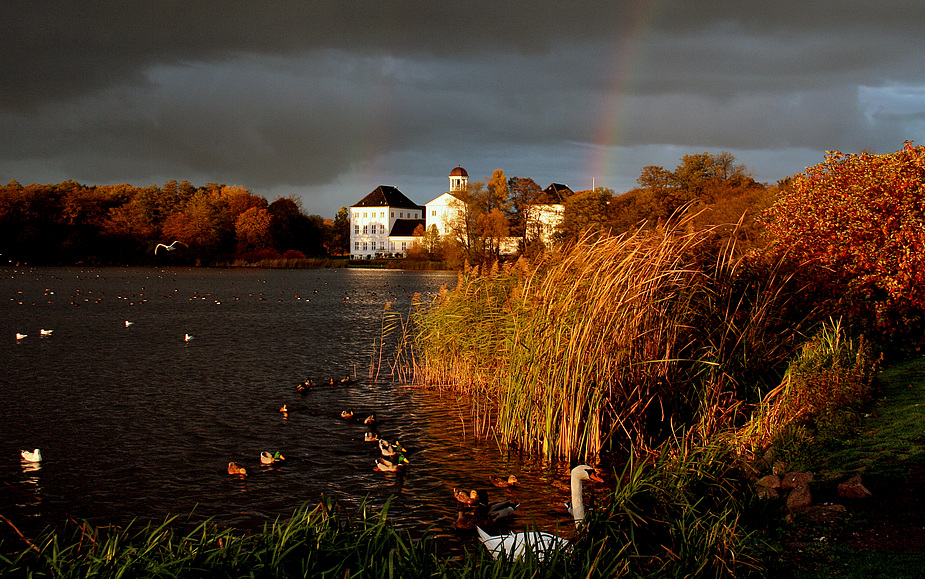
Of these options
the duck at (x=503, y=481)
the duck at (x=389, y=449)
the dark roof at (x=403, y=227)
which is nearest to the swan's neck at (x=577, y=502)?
the duck at (x=503, y=481)

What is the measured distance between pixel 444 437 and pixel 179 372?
34.0ft

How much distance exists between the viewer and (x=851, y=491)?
7.91 meters

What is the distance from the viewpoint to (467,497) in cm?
933

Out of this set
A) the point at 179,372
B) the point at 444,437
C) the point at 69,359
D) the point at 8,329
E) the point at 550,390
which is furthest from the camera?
the point at 8,329

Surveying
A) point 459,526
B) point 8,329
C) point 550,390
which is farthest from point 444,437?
point 8,329

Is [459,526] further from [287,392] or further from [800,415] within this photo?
[287,392]

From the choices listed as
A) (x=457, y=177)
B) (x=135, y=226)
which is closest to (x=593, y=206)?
(x=135, y=226)

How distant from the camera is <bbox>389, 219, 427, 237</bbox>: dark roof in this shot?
169000 mm

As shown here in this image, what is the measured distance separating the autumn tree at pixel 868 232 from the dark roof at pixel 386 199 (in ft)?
533

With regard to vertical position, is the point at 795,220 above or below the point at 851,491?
above

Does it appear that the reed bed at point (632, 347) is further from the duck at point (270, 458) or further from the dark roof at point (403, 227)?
the dark roof at point (403, 227)

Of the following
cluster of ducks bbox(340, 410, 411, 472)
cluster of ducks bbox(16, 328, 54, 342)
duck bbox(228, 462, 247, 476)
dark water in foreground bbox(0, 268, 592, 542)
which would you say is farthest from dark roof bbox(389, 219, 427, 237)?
duck bbox(228, 462, 247, 476)

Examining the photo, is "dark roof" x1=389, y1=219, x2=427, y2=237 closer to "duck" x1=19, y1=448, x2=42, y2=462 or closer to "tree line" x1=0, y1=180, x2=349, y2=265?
"tree line" x1=0, y1=180, x2=349, y2=265

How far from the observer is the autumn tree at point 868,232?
13.9m
